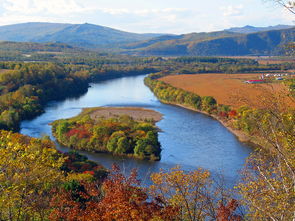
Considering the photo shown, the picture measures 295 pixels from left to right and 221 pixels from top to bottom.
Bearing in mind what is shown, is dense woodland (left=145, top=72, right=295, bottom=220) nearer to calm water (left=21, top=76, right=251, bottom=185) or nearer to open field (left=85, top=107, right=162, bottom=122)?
calm water (left=21, top=76, right=251, bottom=185)

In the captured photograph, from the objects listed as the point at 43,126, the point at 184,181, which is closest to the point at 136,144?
the point at 43,126

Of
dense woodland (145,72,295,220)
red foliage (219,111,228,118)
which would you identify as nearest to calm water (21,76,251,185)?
red foliage (219,111,228,118)

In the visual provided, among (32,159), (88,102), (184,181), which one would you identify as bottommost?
(88,102)

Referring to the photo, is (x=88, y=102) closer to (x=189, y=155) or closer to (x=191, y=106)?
(x=191, y=106)

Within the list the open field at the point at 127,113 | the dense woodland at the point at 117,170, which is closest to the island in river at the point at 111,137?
the dense woodland at the point at 117,170

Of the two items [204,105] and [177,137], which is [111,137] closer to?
[177,137]
